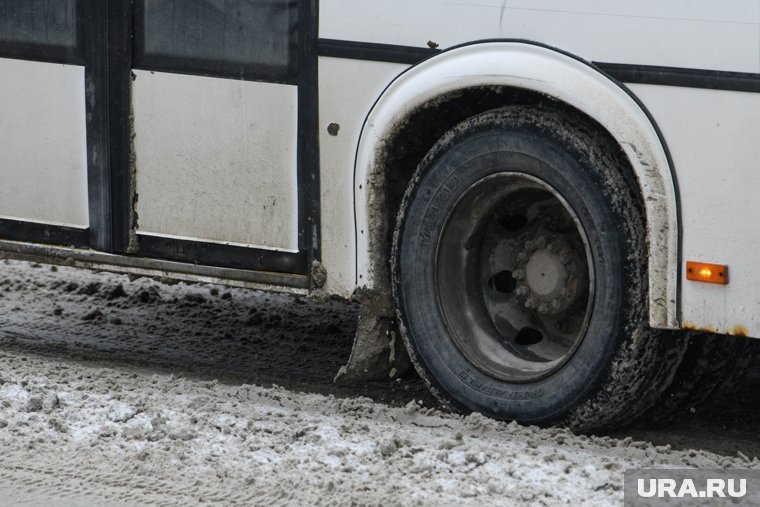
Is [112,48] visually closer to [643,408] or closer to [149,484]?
[149,484]

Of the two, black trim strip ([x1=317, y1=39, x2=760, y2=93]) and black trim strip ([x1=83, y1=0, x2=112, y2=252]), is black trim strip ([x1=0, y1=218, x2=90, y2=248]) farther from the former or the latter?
black trim strip ([x1=317, y1=39, x2=760, y2=93])

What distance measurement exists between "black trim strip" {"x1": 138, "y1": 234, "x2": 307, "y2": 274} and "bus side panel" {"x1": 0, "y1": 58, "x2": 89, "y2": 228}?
322mm

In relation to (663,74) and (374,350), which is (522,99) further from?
(374,350)

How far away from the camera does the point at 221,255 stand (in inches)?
202

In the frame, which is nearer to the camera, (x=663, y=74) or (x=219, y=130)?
(x=663, y=74)

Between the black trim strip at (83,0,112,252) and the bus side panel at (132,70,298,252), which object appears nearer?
the bus side panel at (132,70,298,252)

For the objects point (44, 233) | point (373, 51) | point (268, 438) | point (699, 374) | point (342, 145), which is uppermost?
point (373, 51)

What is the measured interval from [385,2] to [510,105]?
0.56 m

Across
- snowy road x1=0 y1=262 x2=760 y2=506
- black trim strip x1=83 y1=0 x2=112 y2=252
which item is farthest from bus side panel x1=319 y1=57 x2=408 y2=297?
black trim strip x1=83 y1=0 x2=112 y2=252

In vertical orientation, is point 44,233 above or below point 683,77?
below

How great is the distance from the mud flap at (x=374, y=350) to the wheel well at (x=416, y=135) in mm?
139

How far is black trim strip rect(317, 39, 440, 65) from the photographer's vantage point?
4605mm

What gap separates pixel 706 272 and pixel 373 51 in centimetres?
139

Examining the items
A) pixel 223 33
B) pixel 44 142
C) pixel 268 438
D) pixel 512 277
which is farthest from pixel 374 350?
pixel 44 142
